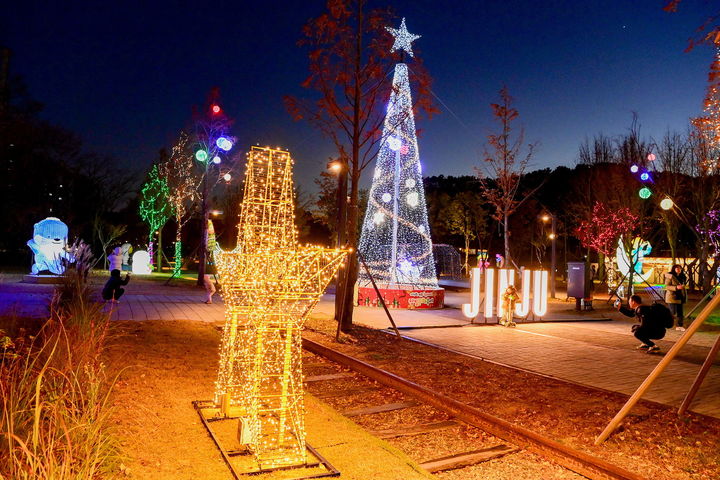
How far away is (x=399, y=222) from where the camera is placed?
63.3 feet

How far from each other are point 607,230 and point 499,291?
68.2 feet

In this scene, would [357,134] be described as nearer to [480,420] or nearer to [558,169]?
[480,420]

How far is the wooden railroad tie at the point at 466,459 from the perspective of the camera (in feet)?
16.7

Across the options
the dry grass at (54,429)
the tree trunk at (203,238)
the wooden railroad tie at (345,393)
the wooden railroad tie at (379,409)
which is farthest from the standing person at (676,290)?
the tree trunk at (203,238)

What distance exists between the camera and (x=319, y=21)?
13.3 m

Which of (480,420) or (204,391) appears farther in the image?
(204,391)

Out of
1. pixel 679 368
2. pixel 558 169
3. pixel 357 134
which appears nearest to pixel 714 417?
pixel 679 368

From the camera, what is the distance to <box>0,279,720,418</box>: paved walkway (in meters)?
8.59

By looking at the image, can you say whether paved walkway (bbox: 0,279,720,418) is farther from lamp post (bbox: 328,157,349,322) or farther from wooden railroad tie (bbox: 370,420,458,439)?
wooden railroad tie (bbox: 370,420,458,439)

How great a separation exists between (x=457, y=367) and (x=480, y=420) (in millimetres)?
2922

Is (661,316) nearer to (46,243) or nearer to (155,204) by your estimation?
(46,243)

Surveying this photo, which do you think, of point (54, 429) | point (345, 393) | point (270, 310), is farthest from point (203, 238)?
point (54, 429)

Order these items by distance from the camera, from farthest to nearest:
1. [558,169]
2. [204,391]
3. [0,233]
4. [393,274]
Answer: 1. [558,169]
2. [0,233]
3. [393,274]
4. [204,391]

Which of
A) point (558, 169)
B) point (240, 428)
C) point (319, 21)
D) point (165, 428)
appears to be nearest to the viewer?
point (240, 428)
